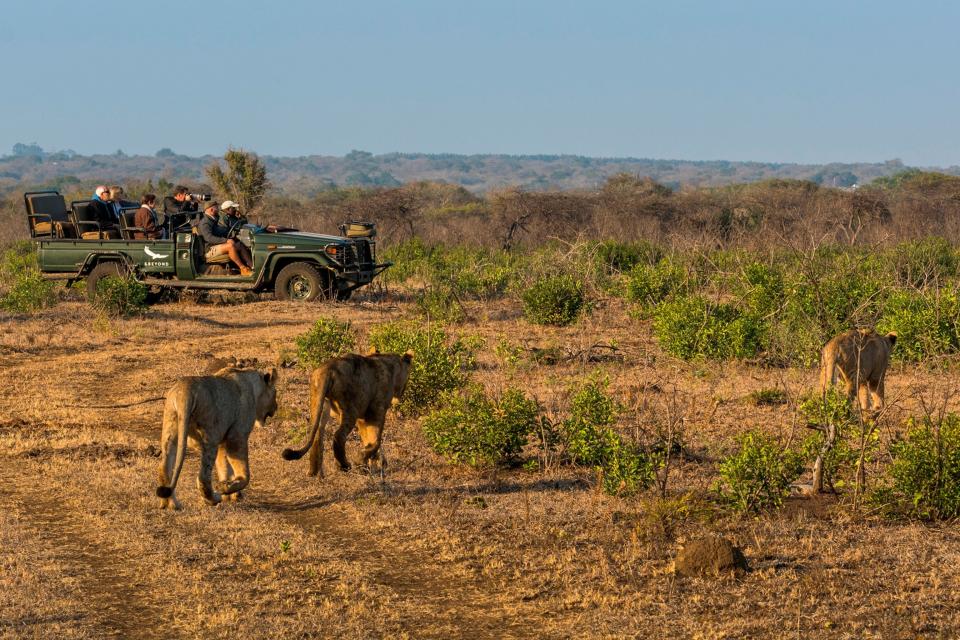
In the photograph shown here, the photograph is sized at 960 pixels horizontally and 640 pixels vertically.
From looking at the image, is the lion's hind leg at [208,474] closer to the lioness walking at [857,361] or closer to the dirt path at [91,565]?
the dirt path at [91,565]

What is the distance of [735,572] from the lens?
21.2ft

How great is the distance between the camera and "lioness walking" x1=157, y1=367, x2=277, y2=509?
7074mm

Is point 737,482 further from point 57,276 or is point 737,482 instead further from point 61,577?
point 57,276

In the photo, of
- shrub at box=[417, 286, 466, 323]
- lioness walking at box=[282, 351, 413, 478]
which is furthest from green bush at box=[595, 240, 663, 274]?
lioness walking at box=[282, 351, 413, 478]

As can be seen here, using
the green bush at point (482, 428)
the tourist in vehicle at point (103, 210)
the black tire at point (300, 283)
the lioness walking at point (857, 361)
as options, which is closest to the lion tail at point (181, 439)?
the green bush at point (482, 428)

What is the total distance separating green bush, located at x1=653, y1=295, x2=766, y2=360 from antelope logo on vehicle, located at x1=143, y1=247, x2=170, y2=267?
8458 mm

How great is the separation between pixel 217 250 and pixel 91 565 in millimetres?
12468

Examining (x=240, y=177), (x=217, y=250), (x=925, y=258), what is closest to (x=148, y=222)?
(x=217, y=250)

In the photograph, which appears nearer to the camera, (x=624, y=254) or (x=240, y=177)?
(x=624, y=254)

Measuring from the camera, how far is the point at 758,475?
25.0 ft

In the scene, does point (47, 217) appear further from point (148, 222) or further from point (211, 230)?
point (211, 230)

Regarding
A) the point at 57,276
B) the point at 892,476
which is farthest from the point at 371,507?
the point at 57,276

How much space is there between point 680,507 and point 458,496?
1.57 m

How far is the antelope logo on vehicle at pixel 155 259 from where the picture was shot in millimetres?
18891
